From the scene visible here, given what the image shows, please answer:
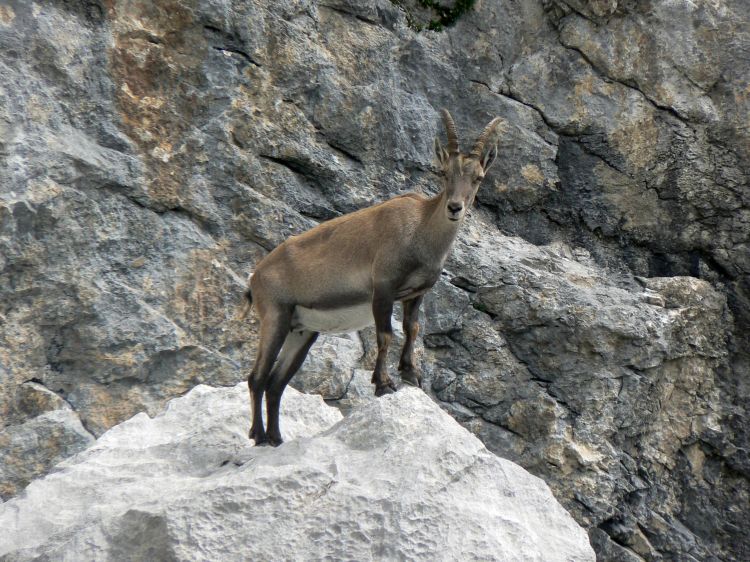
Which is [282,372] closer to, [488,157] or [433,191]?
[488,157]

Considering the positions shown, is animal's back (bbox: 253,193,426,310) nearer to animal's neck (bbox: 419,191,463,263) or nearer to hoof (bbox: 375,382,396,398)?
animal's neck (bbox: 419,191,463,263)

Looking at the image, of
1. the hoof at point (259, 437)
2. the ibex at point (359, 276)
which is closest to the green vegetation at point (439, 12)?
the ibex at point (359, 276)

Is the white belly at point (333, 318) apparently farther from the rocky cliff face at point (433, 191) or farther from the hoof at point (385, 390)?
the rocky cliff face at point (433, 191)

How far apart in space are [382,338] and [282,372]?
48.3 inches

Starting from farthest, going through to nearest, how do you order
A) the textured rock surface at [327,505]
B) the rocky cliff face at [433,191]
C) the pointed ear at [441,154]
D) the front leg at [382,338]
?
the rocky cliff face at [433,191] → the pointed ear at [441,154] → the front leg at [382,338] → the textured rock surface at [327,505]

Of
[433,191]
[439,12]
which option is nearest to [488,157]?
[433,191]

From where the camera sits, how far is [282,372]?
8.59 m

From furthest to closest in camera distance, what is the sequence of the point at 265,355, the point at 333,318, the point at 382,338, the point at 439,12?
the point at 439,12 → the point at 333,318 → the point at 265,355 → the point at 382,338

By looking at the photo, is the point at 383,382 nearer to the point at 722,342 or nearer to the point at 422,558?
the point at 422,558

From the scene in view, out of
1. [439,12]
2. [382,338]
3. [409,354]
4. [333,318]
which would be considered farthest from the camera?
[439,12]

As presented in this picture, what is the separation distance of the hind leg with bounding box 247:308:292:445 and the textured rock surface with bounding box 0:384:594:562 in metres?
0.43

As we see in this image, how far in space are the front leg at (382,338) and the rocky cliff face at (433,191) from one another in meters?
4.15

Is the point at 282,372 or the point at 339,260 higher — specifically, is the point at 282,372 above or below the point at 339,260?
below

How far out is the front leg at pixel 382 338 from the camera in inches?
308
